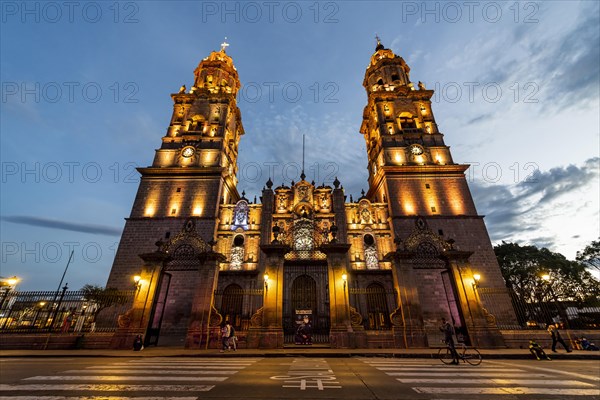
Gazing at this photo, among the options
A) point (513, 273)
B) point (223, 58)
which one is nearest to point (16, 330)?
point (223, 58)

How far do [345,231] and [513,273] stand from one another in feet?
88.8

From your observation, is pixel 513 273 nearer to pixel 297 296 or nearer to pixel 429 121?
pixel 429 121

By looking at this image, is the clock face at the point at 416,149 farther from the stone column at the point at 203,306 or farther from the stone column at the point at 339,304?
the stone column at the point at 203,306

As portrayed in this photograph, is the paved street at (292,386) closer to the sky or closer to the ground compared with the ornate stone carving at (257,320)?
closer to the ground

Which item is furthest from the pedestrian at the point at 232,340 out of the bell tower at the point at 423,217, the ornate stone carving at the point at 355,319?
the bell tower at the point at 423,217

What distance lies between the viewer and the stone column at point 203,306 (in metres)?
14.7

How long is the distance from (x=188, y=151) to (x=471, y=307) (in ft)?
111

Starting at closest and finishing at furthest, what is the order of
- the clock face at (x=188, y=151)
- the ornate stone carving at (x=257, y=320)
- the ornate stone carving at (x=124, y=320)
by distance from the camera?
the ornate stone carving at (x=257, y=320)
the ornate stone carving at (x=124, y=320)
the clock face at (x=188, y=151)

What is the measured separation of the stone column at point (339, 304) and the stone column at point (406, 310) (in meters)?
2.29

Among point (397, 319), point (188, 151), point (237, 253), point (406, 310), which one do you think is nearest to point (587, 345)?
point (406, 310)

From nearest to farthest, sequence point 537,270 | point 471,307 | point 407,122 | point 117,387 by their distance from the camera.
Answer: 1. point 117,387
2. point 471,307
3. point 537,270
4. point 407,122

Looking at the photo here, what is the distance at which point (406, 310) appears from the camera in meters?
15.4

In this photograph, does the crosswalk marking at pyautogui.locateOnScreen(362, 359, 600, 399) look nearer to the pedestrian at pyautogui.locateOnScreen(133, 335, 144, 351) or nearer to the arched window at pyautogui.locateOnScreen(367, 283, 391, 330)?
the pedestrian at pyautogui.locateOnScreen(133, 335, 144, 351)

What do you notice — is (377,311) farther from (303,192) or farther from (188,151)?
(188,151)
